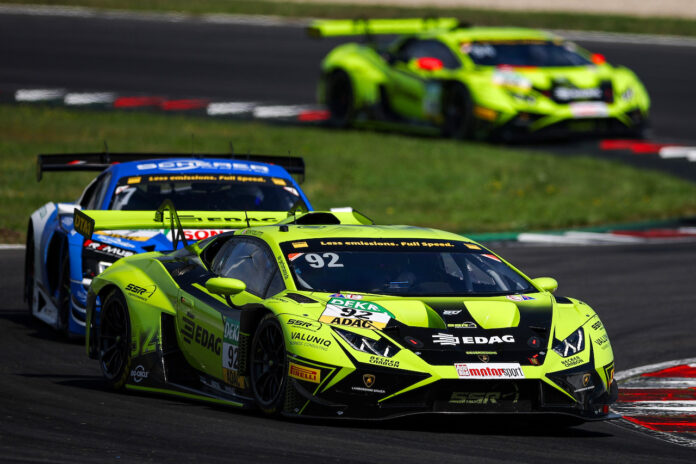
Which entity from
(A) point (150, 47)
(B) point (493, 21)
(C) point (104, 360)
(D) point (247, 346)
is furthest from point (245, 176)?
(B) point (493, 21)

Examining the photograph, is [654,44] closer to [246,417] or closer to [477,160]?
[477,160]

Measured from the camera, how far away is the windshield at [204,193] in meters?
12.7

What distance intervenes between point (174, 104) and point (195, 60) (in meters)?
4.35

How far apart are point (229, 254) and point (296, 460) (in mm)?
2565

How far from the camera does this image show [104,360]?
10188 mm

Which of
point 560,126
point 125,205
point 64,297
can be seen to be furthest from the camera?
point 560,126

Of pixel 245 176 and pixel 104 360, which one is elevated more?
pixel 245 176

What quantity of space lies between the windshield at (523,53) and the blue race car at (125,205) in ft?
33.5

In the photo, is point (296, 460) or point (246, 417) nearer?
point (296, 460)

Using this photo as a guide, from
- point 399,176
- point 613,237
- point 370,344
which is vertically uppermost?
point 370,344

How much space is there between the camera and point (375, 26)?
2508cm

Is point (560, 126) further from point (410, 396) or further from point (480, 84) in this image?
point (410, 396)

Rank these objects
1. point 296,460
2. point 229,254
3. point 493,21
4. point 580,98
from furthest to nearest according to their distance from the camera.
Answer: point 493,21
point 580,98
point 229,254
point 296,460

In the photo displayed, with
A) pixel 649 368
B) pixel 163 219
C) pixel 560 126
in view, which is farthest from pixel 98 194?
pixel 560 126
